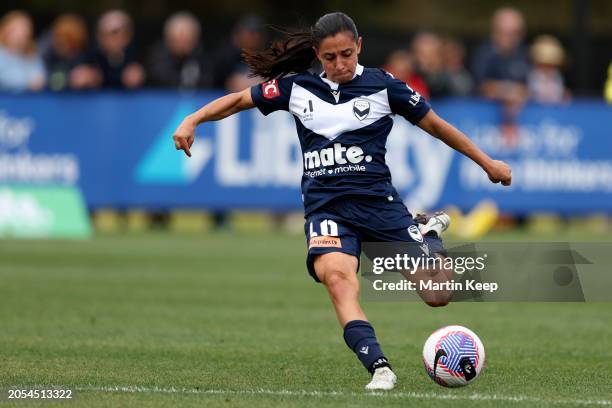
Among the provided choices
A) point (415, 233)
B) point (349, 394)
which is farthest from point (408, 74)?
point (349, 394)

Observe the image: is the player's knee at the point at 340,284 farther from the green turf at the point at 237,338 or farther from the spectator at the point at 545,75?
the spectator at the point at 545,75

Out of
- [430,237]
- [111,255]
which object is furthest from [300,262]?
[430,237]

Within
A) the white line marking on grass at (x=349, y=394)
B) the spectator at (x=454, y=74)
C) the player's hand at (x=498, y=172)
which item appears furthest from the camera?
the spectator at (x=454, y=74)

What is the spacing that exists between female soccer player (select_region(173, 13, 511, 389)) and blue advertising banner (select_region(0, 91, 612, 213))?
11.7 metres

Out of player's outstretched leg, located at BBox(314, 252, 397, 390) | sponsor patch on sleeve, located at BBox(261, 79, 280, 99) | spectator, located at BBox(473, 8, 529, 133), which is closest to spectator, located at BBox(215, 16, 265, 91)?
spectator, located at BBox(473, 8, 529, 133)

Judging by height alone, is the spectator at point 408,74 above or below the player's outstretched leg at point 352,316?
above

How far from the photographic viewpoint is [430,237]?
866 cm

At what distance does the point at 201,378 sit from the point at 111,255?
900 centimetres

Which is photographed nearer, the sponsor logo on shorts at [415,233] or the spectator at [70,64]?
the sponsor logo on shorts at [415,233]

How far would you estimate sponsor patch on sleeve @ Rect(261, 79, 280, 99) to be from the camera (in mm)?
8336

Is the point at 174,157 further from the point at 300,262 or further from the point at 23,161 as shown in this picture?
the point at 300,262

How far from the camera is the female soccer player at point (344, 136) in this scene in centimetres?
807

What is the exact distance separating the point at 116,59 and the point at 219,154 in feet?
7.25

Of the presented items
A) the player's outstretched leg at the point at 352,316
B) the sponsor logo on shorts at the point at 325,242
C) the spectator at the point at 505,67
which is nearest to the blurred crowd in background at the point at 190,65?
the spectator at the point at 505,67
